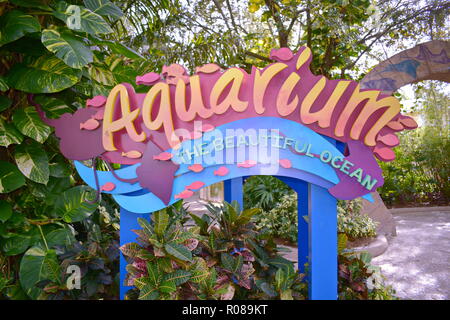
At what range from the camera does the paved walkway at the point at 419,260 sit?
381 cm

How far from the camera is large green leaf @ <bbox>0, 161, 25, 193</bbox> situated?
7.52 feet

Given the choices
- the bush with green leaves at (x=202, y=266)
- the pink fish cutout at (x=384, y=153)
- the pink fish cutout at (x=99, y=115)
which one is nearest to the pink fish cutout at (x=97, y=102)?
the pink fish cutout at (x=99, y=115)

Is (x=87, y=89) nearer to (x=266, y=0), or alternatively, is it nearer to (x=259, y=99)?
(x=259, y=99)

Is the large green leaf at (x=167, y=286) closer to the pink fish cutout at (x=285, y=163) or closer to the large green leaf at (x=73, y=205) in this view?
the large green leaf at (x=73, y=205)

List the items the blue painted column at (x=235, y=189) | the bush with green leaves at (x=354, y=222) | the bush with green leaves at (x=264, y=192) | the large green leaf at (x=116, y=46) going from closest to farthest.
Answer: the large green leaf at (x=116, y=46) < the blue painted column at (x=235, y=189) < the bush with green leaves at (x=354, y=222) < the bush with green leaves at (x=264, y=192)

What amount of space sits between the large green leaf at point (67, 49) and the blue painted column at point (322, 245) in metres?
1.66

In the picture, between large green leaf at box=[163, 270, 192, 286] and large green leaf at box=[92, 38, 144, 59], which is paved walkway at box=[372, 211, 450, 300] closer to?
large green leaf at box=[163, 270, 192, 286]

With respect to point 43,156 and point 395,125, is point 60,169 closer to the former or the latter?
point 43,156

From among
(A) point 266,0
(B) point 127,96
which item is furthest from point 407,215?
(B) point 127,96

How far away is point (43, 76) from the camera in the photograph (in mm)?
2342

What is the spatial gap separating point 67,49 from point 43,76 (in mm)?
331

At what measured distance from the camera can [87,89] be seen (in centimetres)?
282

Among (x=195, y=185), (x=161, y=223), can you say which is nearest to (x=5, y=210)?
(x=161, y=223)
